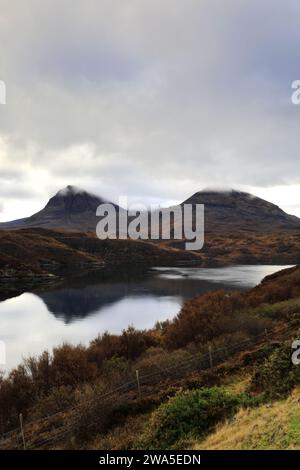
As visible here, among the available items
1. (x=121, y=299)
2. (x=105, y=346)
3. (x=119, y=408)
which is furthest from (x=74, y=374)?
(x=121, y=299)

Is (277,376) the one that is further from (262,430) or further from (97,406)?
(97,406)

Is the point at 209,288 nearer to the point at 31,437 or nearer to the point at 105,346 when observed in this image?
the point at 105,346

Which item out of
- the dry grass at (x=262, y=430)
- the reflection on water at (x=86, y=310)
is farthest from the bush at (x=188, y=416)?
the reflection on water at (x=86, y=310)

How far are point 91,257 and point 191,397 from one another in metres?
132

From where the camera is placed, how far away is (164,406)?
15.0 metres

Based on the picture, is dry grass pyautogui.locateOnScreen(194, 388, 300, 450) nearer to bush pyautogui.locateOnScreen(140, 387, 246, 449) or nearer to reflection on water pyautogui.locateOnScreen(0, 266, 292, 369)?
bush pyautogui.locateOnScreen(140, 387, 246, 449)

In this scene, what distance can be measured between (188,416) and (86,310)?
4287 centimetres

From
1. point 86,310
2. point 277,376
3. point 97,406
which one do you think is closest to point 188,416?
point 97,406

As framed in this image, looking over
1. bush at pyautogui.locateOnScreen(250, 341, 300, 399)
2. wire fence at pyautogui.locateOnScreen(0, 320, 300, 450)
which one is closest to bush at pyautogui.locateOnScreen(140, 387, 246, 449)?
bush at pyautogui.locateOnScreen(250, 341, 300, 399)

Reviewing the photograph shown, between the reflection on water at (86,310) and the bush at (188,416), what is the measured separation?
1962 cm

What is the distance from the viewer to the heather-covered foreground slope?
1328cm

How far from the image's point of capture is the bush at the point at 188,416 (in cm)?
1327

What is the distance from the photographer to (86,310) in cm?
5544

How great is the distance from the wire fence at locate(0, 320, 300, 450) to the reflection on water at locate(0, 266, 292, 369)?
48.1ft
